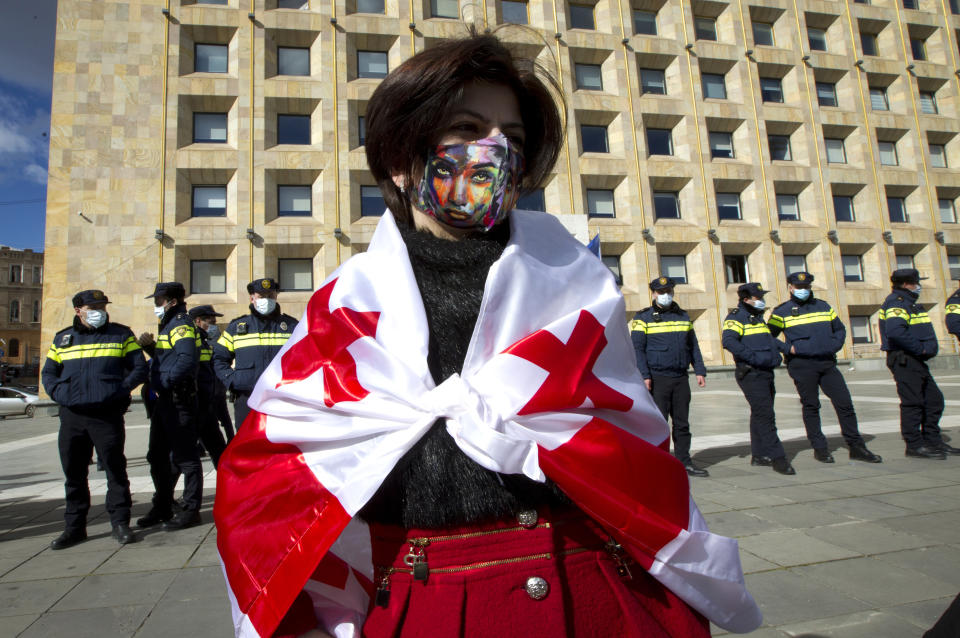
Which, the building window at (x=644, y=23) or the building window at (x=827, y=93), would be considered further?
the building window at (x=827, y=93)

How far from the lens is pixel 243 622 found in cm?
91

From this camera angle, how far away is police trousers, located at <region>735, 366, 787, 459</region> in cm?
572

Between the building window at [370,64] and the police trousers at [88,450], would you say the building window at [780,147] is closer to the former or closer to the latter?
the building window at [370,64]

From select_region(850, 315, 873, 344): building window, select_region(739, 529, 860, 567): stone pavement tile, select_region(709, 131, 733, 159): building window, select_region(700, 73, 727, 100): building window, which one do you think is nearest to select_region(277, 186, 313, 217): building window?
select_region(709, 131, 733, 159): building window

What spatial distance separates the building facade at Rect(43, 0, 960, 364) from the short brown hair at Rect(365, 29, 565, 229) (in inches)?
685

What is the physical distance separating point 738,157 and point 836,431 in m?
19.7

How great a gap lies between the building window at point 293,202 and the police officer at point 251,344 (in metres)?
16.0

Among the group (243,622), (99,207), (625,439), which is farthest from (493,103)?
(99,207)

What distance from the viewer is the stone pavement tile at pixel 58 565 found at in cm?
360

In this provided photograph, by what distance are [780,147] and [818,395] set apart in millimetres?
23391

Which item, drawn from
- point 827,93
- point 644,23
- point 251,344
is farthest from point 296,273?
point 827,93

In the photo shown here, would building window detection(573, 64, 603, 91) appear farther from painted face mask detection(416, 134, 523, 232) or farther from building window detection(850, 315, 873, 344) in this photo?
painted face mask detection(416, 134, 523, 232)

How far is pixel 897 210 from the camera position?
26516mm

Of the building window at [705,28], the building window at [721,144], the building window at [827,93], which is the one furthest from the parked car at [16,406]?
the building window at [827,93]
